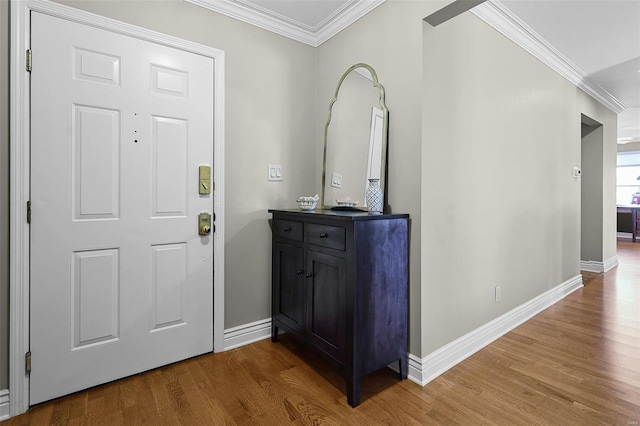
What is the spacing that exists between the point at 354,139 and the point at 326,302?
116 cm

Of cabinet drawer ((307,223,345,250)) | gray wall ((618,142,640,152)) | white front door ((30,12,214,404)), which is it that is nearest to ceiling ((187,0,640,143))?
white front door ((30,12,214,404))

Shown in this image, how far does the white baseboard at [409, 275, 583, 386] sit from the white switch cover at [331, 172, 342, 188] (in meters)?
1.28

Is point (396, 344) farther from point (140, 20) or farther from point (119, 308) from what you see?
point (140, 20)

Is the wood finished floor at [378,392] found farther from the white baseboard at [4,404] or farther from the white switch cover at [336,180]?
the white switch cover at [336,180]

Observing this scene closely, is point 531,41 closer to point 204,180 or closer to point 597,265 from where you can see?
point 204,180

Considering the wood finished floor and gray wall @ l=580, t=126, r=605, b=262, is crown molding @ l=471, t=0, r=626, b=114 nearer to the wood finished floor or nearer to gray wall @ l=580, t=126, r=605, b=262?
gray wall @ l=580, t=126, r=605, b=262

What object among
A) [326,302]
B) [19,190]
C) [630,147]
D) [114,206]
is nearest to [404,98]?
[326,302]

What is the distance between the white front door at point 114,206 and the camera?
66.8 inches

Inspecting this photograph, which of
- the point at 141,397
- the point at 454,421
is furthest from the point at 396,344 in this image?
the point at 141,397

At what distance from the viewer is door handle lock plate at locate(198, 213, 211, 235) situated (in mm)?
2160

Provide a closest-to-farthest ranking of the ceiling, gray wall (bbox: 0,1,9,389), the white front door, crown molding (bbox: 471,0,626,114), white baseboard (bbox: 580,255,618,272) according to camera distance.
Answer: gray wall (bbox: 0,1,9,389)
the white front door
the ceiling
crown molding (bbox: 471,0,626,114)
white baseboard (bbox: 580,255,618,272)

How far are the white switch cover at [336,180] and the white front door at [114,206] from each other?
36.8 inches

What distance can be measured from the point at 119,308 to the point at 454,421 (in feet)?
6.32

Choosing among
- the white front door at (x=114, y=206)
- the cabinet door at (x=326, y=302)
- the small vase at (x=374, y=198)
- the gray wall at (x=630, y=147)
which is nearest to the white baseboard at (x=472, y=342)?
the cabinet door at (x=326, y=302)
